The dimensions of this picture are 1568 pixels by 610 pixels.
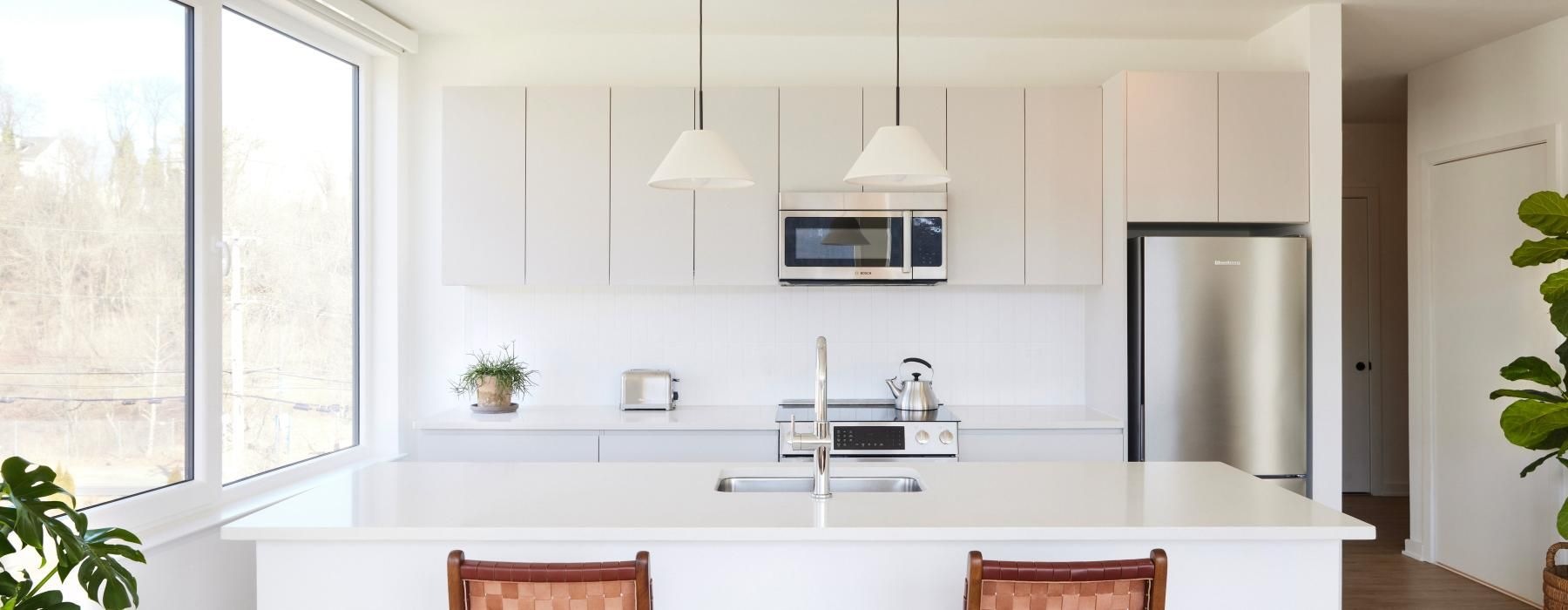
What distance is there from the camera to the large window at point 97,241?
7.79 ft

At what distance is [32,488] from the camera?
1821 mm

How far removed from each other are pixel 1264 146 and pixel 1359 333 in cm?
314

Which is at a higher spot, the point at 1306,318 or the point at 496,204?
the point at 496,204

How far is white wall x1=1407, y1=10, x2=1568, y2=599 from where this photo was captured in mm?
3947

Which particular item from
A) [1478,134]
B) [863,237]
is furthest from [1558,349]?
[863,237]

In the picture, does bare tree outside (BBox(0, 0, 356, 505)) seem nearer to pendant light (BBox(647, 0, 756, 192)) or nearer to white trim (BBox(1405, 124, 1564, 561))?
pendant light (BBox(647, 0, 756, 192))

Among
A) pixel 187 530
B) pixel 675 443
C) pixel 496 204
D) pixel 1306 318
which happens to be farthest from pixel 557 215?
pixel 1306 318

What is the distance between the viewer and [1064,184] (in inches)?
157

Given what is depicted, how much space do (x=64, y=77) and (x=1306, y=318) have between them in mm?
4241

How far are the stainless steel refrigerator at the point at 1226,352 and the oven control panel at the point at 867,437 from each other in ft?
3.21

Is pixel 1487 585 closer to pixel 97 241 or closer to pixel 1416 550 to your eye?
pixel 1416 550

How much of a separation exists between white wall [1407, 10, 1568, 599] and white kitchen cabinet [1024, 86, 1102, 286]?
6.07ft

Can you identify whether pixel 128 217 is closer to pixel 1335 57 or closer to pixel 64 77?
pixel 64 77

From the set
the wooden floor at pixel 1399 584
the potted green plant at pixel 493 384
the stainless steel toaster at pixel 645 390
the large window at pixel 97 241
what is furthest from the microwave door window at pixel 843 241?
the wooden floor at pixel 1399 584
